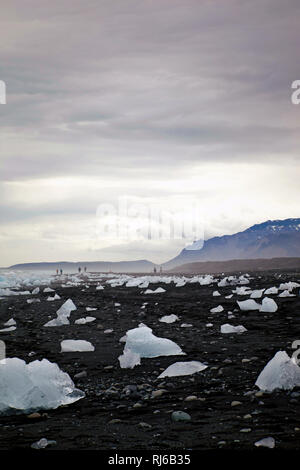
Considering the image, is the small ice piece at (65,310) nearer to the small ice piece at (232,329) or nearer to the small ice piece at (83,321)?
the small ice piece at (83,321)

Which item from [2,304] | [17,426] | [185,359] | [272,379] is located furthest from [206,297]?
[17,426]

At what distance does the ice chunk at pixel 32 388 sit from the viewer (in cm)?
462

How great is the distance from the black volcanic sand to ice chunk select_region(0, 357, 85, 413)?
0.13m

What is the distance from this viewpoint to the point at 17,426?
4168 millimetres

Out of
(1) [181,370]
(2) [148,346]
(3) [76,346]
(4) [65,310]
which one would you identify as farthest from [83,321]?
(1) [181,370]

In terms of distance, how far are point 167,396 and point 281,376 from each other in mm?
1179

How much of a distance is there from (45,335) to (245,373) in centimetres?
471

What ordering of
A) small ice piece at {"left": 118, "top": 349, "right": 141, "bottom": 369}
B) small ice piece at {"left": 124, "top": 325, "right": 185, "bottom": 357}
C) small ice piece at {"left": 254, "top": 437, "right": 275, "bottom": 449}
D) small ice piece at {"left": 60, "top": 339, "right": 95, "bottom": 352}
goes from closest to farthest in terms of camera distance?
small ice piece at {"left": 254, "top": 437, "right": 275, "bottom": 449} < small ice piece at {"left": 118, "top": 349, "right": 141, "bottom": 369} < small ice piece at {"left": 124, "top": 325, "right": 185, "bottom": 357} < small ice piece at {"left": 60, "top": 339, "right": 95, "bottom": 352}

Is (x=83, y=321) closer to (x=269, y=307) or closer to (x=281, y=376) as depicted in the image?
(x=269, y=307)

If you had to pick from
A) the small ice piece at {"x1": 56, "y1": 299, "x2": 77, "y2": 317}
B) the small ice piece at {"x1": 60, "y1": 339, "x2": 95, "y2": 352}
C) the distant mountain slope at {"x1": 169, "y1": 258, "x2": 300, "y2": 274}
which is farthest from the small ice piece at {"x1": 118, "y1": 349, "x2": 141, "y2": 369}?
the distant mountain slope at {"x1": 169, "y1": 258, "x2": 300, "y2": 274}

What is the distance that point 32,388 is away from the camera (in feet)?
15.4

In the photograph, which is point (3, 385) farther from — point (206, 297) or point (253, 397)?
point (206, 297)

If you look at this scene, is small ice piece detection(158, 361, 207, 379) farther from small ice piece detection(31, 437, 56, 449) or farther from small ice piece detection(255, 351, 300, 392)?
small ice piece detection(31, 437, 56, 449)

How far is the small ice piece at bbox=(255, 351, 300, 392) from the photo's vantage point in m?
4.81
